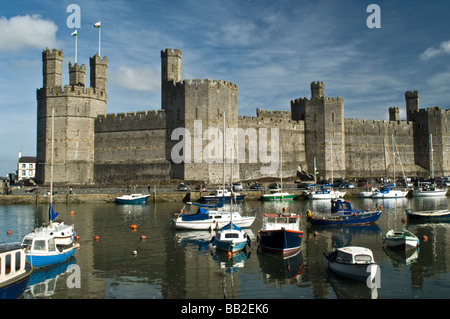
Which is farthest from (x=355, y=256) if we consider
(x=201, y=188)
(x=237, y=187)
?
(x=237, y=187)

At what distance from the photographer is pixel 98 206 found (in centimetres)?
4162

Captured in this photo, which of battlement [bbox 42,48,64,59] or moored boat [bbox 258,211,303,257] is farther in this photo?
battlement [bbox 42,48,64,59]

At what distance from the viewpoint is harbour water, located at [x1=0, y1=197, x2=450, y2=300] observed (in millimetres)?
14766

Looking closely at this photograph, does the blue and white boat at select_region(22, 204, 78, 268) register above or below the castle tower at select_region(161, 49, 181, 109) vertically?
below

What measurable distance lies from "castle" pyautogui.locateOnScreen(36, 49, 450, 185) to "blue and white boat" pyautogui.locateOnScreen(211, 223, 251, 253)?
90.4 feet

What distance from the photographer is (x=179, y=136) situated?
5056 centimetres

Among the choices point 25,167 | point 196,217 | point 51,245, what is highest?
point 25,167

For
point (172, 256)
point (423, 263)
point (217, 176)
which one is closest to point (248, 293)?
point (172, 256)

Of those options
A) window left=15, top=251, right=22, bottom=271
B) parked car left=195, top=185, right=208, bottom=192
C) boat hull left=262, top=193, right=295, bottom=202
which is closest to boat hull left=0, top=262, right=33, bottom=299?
window left=15, top=251, right=22, bottom=271

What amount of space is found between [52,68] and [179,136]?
20038 mm

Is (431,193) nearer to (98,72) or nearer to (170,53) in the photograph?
(170,53)

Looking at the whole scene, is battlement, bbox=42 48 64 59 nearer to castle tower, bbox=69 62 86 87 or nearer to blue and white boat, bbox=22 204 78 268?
castle tower, bbox=69 62 86 87

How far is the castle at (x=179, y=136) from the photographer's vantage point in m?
49.6

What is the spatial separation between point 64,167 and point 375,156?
46.2 meters
